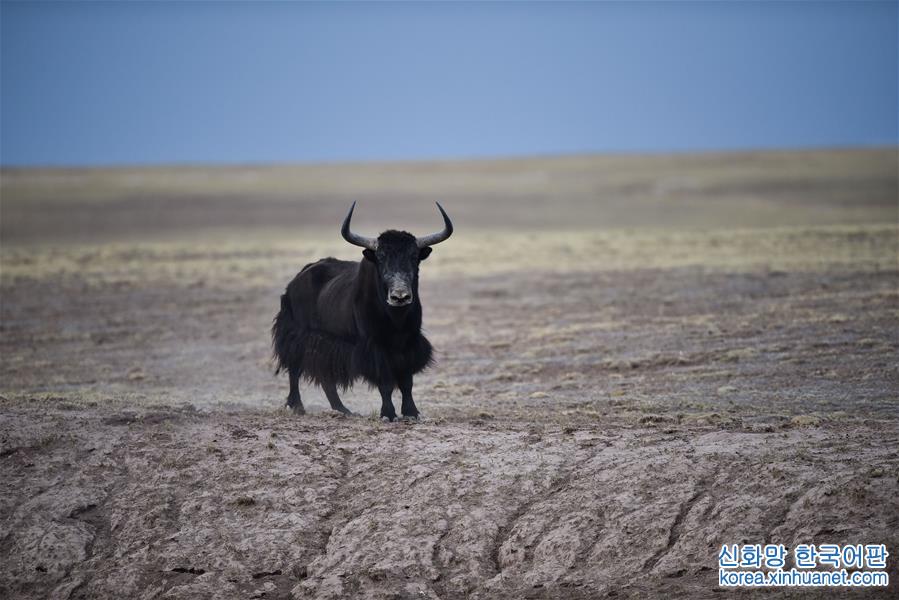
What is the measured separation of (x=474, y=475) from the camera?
9094 millimetres

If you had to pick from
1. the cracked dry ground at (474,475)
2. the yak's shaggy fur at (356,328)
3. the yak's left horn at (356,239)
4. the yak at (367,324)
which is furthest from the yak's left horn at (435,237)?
the cracked dry ground at (474,475)

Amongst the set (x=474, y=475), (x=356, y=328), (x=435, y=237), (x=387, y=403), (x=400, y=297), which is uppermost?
(x=435, y=237)

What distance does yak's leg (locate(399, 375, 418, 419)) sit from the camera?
11.2 m

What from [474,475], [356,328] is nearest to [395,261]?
[356,328]

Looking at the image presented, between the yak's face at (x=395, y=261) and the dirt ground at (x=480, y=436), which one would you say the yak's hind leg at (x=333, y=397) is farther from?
the yak's face at (x=395, y=261)

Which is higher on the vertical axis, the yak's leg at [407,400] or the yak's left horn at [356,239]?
the yak's left horn at [356,239]

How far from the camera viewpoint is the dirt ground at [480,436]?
805 centimetres

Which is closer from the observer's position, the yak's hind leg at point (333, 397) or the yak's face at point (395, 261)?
the yak's face at point (395, 261)

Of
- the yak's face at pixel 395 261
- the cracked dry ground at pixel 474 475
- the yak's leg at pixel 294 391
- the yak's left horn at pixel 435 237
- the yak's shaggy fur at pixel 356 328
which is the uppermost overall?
the yak's left horn at pixel 435 237

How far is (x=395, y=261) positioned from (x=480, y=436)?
2173 millimetres

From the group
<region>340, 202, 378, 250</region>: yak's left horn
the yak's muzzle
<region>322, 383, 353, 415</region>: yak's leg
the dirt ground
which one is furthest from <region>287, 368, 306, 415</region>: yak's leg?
the yak's muzzle

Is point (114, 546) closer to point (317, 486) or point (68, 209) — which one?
point (317, 486)

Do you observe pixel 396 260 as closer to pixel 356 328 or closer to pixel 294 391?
pixel 356 328

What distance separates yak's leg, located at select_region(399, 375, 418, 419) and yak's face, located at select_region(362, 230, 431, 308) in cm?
82
